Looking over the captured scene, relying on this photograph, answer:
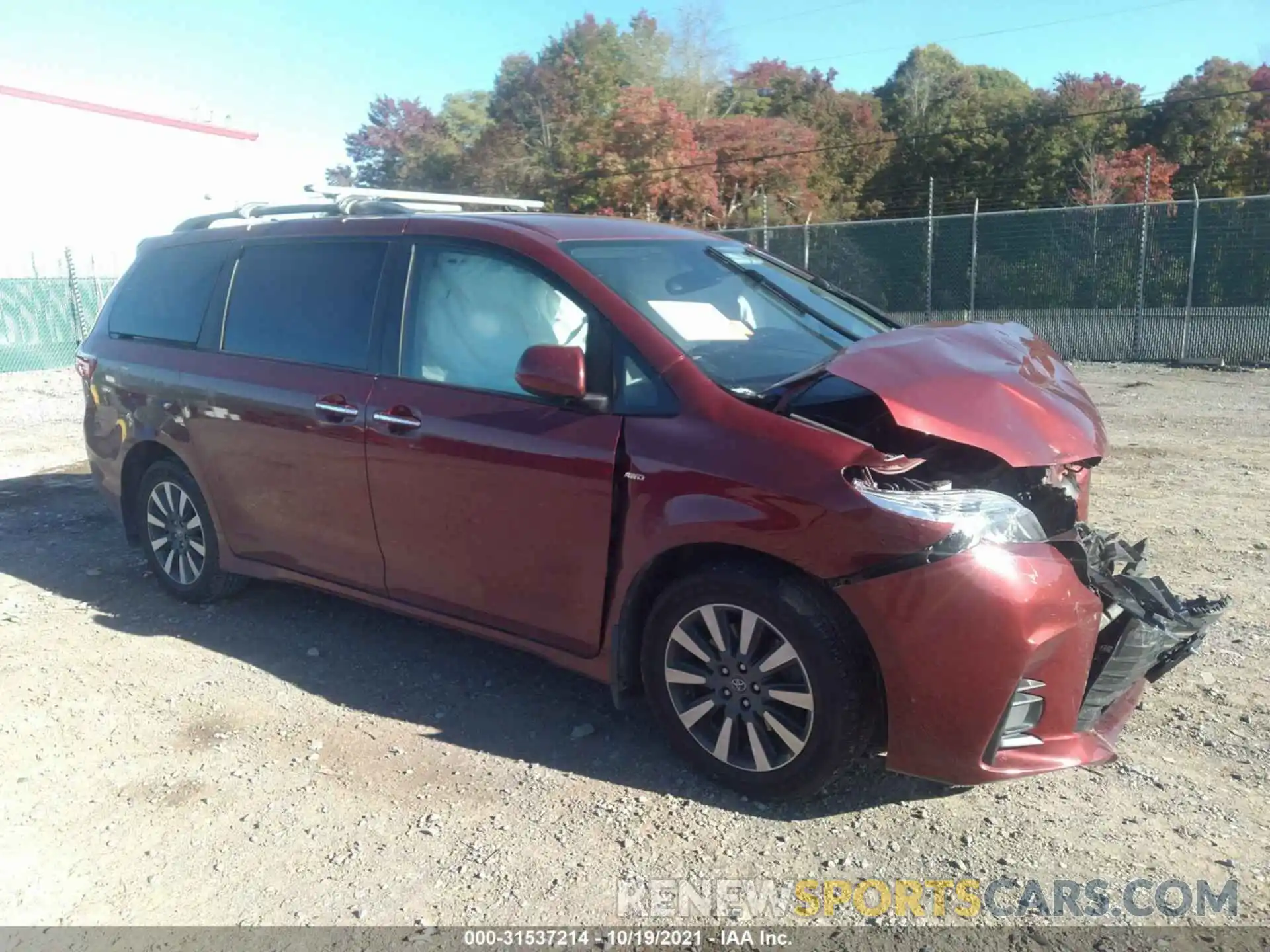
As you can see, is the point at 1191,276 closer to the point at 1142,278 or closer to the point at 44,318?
the point at 1142,278

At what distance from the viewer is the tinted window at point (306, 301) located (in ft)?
14.3

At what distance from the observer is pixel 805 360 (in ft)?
12.5

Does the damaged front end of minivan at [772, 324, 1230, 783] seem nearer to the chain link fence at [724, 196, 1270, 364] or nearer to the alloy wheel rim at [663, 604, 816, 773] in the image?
the alloy wheel rim at [663, 604, 816, 773]

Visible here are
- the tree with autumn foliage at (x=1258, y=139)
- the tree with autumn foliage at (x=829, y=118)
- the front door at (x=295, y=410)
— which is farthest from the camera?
the tree with autumn foliage at (x=829, y=118)

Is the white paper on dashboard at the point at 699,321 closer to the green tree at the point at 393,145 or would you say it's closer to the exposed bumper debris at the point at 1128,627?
the exposed bumper debris at the point at 1128,627

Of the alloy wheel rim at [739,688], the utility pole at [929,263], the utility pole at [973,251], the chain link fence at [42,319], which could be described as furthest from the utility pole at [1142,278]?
the chain link fence at [42,319]

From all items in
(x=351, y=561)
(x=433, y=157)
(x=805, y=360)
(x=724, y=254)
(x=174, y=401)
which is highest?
(x=433, y=157)

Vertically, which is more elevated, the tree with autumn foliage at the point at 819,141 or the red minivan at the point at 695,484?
the tree with autumn foliage at the point at 819,141

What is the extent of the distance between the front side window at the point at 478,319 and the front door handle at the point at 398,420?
18 cm

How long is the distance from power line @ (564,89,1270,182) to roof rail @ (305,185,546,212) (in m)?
25.4

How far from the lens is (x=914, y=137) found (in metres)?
34.0

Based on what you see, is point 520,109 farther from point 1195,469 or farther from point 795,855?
point 795,855

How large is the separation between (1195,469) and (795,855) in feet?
19.2

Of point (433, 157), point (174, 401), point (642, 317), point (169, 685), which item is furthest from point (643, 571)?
point (433, 157)
